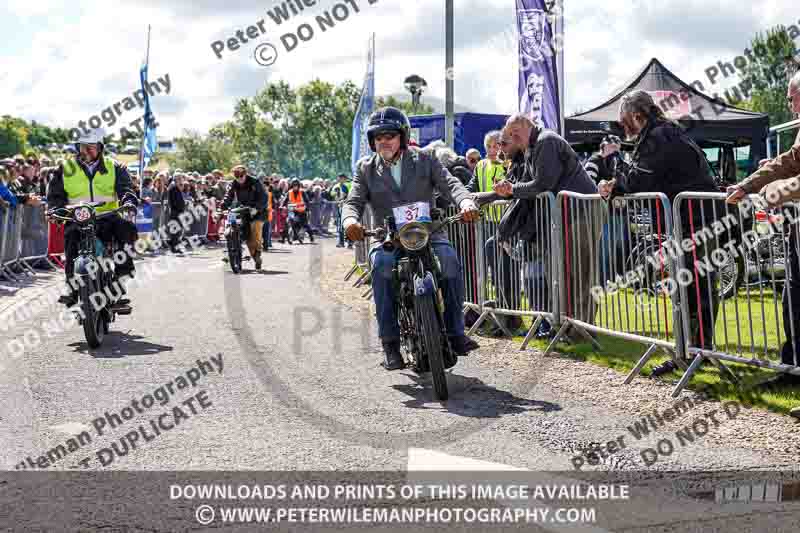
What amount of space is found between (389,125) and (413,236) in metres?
0.94

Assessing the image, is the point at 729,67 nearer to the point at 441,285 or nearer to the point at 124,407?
the point at 441,285

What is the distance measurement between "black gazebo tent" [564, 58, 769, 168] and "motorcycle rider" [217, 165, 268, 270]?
18.6 ft

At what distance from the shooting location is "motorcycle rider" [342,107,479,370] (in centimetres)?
730

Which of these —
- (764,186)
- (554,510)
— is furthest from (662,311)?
(554,510)

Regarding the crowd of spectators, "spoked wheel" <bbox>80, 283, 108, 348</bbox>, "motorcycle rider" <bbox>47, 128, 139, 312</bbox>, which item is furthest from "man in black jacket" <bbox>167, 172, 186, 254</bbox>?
"spoked wheel" <bbox>80, 283, 108, 348</bbox>

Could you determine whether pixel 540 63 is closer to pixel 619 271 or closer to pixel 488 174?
pixel 488 174

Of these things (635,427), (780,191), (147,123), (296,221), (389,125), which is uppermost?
(147,123)

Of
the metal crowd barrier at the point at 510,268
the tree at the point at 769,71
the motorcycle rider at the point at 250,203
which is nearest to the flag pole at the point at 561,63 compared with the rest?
the metal crowd barrier at the point at 510,268

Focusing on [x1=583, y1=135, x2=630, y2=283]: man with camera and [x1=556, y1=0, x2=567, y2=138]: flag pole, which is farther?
[x1=556, y1=0, x2=567, y2=138]: flag pole

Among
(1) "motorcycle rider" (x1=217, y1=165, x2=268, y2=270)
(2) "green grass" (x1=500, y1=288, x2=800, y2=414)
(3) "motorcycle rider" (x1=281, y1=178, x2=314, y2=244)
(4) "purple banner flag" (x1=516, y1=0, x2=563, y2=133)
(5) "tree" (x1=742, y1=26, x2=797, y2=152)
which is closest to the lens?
→ (2) "green grass" (x1=500, y1=288, x2=800, y2=414)

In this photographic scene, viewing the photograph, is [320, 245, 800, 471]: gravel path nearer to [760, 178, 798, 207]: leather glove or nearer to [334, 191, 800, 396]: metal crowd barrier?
[334, 191, 800, 396]: metal crowd barrier

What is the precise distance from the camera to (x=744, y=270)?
714cm

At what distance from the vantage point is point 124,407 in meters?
6.75

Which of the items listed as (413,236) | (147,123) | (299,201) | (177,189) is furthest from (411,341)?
(299,201)
